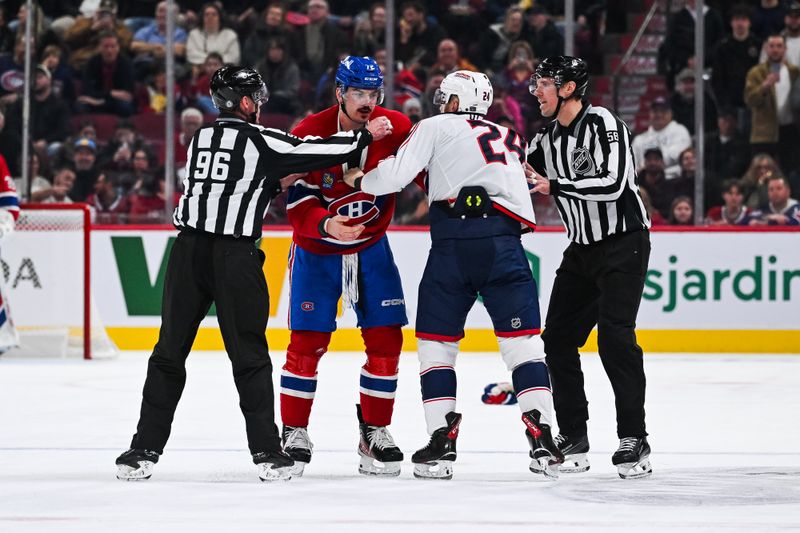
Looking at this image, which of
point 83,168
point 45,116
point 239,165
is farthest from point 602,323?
point 45,116

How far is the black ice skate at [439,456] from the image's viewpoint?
4781 mm

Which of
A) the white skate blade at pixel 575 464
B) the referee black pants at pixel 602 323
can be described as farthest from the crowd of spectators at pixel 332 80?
the white skate blade at pixel 575 464

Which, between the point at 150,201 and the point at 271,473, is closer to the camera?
the point at 271,473

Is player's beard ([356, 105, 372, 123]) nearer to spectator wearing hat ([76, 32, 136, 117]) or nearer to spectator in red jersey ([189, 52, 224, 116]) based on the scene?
spectator in red jersey ([189, 52, 224, 116])

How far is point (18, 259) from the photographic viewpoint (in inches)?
376

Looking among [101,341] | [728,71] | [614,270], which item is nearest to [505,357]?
[614,270]

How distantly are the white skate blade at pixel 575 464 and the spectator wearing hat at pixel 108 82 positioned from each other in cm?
665

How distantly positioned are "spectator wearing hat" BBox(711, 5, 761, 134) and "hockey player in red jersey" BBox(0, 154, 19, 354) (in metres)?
4.74

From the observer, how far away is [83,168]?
10.4 meters

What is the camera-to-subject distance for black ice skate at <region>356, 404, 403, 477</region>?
16.2ft

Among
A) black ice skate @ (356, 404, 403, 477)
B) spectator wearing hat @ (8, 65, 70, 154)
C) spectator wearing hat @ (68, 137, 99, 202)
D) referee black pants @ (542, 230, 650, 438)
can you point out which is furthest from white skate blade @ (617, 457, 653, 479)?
spectator wearing hat @ (8, 65, 70, 154)

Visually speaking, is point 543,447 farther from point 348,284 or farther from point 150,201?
point 150,201

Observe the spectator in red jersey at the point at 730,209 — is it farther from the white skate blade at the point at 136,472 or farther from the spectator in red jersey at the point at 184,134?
the white skate blade at the point at 136,472

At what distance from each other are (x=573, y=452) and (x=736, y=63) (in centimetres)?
590
